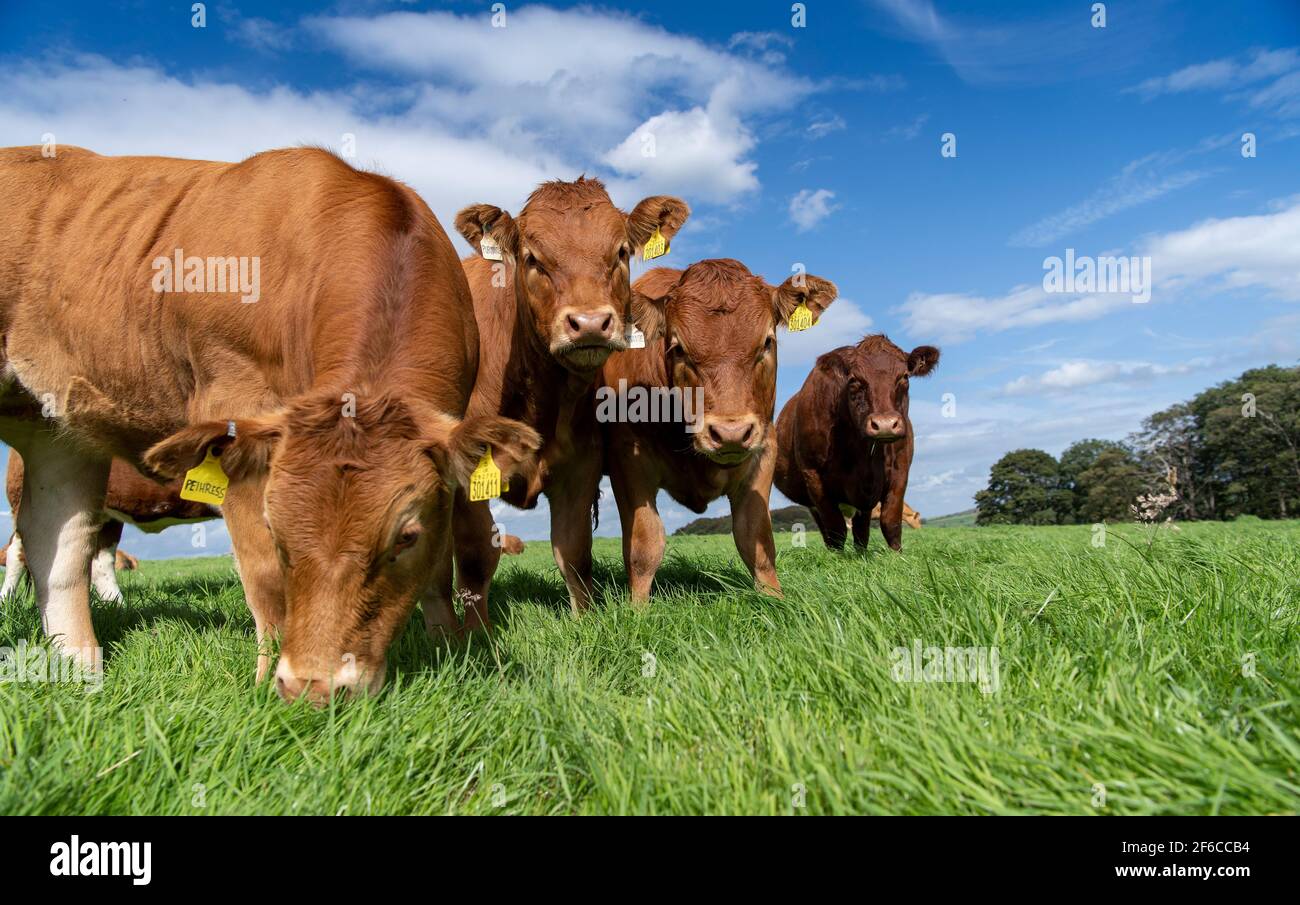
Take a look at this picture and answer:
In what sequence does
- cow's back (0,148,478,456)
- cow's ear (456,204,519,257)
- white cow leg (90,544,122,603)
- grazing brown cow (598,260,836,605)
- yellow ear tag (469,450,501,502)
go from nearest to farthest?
yellow ear tag (469,450,501,502) < cow's back (0,148,478,456) < grazing brown cow (598,260,836,605) < cow's ear (456,204,519,257) < white cow leg (90,544,122,603)

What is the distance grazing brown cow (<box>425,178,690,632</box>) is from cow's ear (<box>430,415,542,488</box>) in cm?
153

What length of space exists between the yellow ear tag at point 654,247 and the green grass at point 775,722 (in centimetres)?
330

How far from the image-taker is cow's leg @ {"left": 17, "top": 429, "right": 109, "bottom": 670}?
4.99 metres

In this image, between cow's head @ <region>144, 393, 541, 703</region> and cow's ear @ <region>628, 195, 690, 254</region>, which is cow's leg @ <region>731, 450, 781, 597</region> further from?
cow's head @ <region>144, 393, 541, 703</region>

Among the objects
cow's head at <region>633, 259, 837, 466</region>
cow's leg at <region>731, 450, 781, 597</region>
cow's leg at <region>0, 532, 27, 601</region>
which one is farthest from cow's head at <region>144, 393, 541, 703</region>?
cow's leg at <region>0, 532, 27, 601</region>

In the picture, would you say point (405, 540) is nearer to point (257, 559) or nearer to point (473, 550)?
point (257, 559)

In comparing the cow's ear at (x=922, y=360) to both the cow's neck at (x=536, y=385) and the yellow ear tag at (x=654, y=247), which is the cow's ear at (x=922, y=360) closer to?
the yellow ear tag at (x=654, y=247)

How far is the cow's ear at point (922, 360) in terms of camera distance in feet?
34.5

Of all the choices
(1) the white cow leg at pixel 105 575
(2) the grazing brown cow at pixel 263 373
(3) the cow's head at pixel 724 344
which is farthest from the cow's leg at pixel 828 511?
(1) the white cow leg at pixel 105 575

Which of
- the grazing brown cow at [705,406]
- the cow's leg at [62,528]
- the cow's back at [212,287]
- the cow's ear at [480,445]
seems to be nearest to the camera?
the cow's ear at [480,445]

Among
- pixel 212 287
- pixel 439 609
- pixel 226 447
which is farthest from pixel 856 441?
pixel 226 447

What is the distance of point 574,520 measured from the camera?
6.34 m
